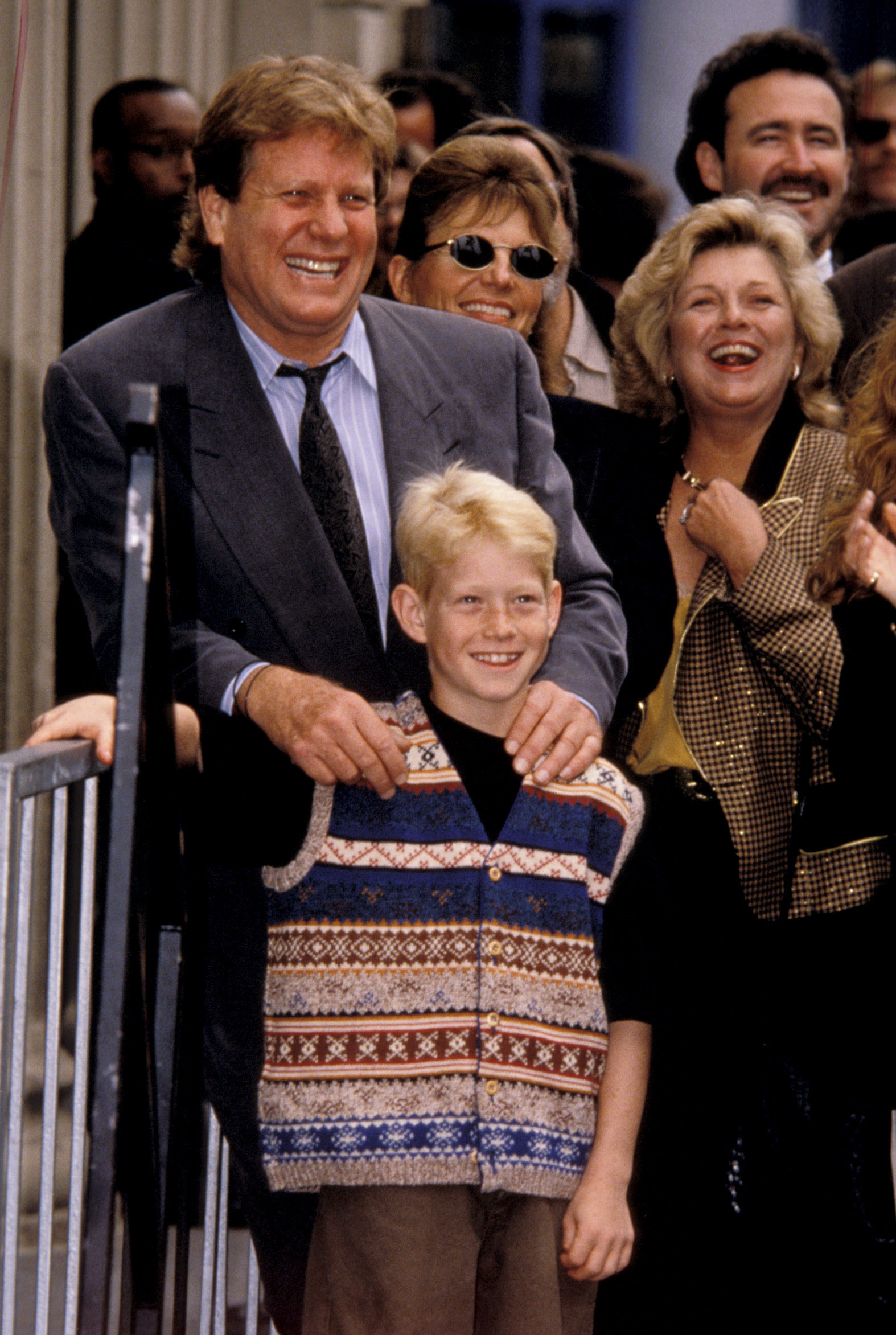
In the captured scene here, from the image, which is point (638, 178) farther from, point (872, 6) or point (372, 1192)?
point (372, 1192)

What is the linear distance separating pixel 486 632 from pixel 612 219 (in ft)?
8.23

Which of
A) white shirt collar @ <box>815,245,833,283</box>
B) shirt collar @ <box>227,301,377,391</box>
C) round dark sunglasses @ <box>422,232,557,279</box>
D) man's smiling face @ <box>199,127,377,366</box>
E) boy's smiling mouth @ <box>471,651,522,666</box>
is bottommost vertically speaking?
boy's smiling mouth @ <box>471,651,522,666</box>

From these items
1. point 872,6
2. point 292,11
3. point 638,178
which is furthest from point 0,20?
point 872,6

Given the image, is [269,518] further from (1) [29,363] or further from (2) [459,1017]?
(1) [29,363]

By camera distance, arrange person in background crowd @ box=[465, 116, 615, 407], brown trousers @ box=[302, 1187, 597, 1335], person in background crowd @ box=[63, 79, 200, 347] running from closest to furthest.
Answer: brown trousers @ box=[302, 1187, 597, 1335] → person in background crowd @ box=[465, 116, 615, 407] → person in background crowd @ box=[63, 79, 200, 347]

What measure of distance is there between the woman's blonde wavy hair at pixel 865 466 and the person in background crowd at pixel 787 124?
37.9 inches

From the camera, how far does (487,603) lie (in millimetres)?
2281

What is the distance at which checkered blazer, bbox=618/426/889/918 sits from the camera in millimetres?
2766


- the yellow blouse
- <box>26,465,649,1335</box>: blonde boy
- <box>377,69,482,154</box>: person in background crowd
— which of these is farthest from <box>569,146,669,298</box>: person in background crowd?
<box>26,465,649,1335</box>: blonde boy

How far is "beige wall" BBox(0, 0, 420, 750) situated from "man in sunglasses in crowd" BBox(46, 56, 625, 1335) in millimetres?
1778

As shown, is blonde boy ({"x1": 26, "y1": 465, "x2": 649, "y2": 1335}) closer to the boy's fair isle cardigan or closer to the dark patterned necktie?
the boy's fair isle cardigan

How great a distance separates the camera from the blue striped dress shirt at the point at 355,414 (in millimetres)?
2543

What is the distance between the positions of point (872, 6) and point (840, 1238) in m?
4.07

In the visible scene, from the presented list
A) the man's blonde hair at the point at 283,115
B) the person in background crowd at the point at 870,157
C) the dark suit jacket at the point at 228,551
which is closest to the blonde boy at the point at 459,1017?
the dark suit jacket at the point at 228,551
